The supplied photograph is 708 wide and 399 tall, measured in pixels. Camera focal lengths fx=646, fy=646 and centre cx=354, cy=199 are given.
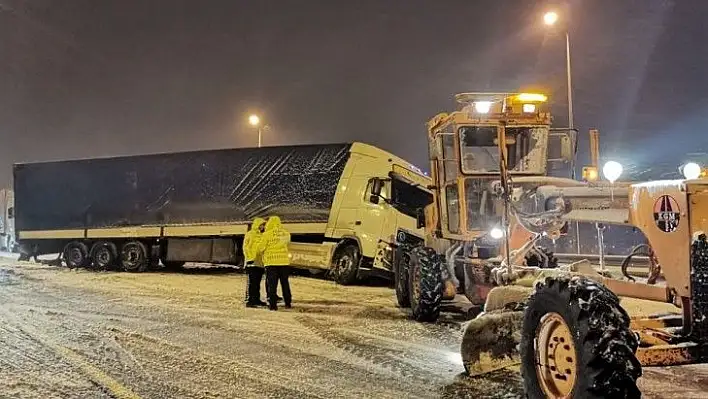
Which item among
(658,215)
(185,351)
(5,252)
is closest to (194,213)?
(185,351)

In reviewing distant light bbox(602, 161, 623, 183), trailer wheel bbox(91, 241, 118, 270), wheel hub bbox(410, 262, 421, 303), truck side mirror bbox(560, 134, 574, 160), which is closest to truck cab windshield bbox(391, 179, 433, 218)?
wheel hub bbox(410, 262, 421, 303)

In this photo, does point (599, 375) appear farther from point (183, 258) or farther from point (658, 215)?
point (183, 258)

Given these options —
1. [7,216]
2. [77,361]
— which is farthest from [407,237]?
[7,216]

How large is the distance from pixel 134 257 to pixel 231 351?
12543 mm

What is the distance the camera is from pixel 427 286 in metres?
9.24

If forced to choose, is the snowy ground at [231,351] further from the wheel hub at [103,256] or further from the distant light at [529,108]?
the wheel hub at [103,256]

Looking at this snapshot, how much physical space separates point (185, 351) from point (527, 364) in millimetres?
4323

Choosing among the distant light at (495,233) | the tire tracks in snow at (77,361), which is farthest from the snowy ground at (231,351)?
the distant light at (495,233)

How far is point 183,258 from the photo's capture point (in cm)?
1862

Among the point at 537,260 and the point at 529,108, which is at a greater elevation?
the point at 529,108

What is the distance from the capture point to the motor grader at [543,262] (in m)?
4.09

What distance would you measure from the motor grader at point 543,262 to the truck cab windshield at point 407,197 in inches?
171

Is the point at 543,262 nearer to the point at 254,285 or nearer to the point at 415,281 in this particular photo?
the point at 415,281

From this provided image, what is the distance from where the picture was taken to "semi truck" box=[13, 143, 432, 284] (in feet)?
51.1
